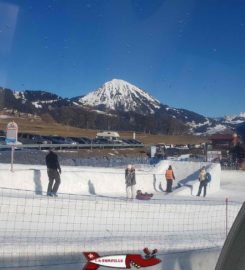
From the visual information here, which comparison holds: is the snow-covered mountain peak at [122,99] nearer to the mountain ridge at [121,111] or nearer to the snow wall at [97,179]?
the mountain ridge at [121,111]

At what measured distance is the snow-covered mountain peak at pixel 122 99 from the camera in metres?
7.04

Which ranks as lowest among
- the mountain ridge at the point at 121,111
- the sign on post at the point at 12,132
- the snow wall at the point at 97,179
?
the snow wall at the point at 97,179

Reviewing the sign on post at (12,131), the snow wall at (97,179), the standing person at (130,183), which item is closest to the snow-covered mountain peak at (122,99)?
the snow wall at (97,179)

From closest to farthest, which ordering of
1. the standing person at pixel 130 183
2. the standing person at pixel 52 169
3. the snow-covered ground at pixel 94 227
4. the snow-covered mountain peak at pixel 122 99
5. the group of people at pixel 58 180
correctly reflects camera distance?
the snow-covered ground at pixel 94 227 → the snow-covered mountain peak at pixel 122 99 → the group of people at pixel 58 180 → the standing person at pixel 52 169 → the standing person at pixel 130 183

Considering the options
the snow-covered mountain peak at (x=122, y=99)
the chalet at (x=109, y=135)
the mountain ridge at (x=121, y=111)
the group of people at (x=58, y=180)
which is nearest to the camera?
the snow-covered mountain peak at (x=122, y=99)

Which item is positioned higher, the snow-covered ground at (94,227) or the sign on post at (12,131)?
the sign on post at (12,131)

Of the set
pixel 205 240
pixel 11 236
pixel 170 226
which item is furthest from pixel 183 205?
pixel 11 236

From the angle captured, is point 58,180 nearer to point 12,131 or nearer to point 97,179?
point 12,131

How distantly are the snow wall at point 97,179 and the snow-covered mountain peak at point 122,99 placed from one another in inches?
88.2

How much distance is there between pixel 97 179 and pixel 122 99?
4.29m

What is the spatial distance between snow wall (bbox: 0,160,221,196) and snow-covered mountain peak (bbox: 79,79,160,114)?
7.35 ft

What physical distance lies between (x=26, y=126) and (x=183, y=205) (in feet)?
17.5

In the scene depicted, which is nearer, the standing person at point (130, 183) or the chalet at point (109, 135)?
the chalet at point (109, 135)

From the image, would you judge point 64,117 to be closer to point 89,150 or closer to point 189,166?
point 89,150
